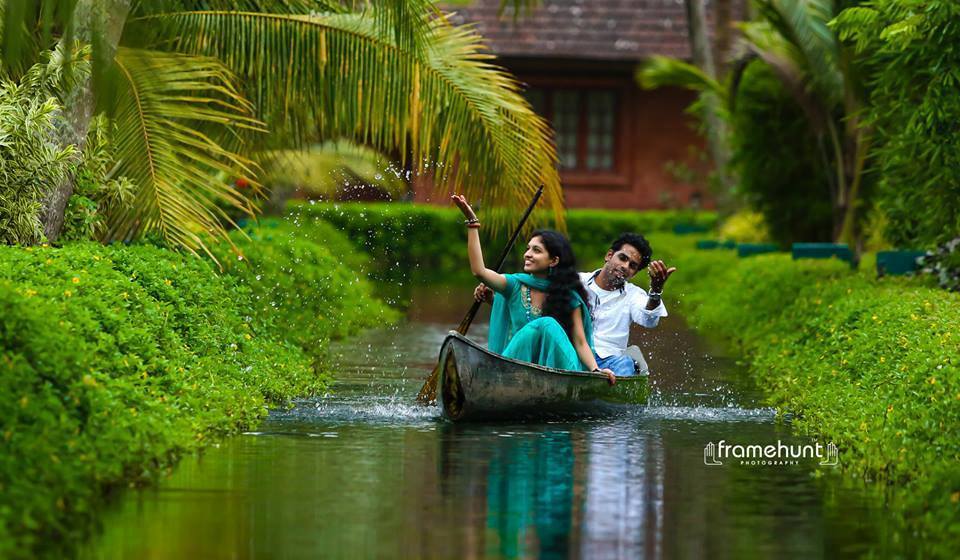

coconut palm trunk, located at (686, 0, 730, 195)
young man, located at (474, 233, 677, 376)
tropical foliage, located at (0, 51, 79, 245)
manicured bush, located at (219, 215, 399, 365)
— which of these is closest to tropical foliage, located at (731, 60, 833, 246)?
coconut palm trunk, located at (686, 0, 730, 195)

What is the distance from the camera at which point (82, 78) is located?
14.4 metres

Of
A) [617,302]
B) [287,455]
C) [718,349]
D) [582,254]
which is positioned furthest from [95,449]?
[582,254]

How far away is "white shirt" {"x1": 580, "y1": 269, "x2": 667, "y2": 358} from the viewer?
1333cm

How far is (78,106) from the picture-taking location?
14.6 meters

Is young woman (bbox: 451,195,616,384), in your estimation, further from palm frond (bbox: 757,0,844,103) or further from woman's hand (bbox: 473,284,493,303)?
palm frond (bbox: 757,0,844,103)

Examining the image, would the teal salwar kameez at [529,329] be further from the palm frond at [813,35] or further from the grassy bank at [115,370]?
the palm frond at [813,35]

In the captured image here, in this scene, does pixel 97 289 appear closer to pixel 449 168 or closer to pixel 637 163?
pixel 449 168

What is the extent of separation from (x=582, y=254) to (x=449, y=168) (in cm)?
2082

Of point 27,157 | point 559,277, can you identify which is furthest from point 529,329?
point 27,157

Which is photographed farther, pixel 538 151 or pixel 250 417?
pixel 538 151

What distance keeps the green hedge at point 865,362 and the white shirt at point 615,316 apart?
1.30 m

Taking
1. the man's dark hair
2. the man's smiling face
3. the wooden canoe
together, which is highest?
the man's dark hair

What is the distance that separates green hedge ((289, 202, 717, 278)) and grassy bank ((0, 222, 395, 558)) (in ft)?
56.1

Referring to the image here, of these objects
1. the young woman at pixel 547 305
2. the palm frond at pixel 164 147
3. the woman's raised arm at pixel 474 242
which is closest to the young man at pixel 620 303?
the young woman at pixel 547 305
